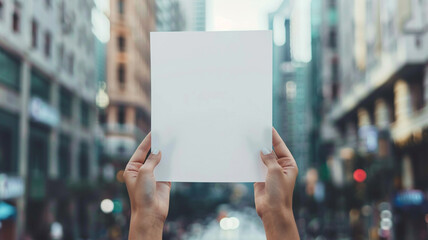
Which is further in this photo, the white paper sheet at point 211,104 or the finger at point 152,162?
the white paper sheet at point 211,104

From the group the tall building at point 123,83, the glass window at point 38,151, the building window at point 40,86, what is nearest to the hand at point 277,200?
the glass window at point 38,151

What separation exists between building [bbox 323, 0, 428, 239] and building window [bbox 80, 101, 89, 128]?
19.4 m

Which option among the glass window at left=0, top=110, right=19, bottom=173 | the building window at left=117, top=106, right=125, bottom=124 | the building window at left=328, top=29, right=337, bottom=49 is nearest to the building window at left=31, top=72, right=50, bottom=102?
the glass window at left=0, top=110, right=19, bottom=173

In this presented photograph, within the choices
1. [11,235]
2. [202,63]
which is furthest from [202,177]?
[11,235]

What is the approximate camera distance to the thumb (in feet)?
9.51

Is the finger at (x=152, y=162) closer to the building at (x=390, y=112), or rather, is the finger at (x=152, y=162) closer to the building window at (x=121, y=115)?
the building at (x=390, y=112)

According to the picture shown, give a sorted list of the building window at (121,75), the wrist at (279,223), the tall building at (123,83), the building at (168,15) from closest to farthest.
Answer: the wrist at (279,223), the tall building at (123,83), the building window at (121,75), the building at (168,15)

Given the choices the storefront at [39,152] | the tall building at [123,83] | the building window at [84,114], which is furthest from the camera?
the tall building at [123,83]

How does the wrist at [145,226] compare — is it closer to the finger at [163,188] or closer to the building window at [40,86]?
the finger at [163,188]

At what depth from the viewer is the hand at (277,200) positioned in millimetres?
2770

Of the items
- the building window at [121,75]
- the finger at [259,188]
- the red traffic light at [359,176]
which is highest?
the building window at [121,75]

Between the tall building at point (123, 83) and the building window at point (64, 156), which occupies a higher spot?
the tall building at point (123, 83)

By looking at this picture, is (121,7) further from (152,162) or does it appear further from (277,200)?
(277,200)

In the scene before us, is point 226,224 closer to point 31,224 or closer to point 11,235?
point 31,224
